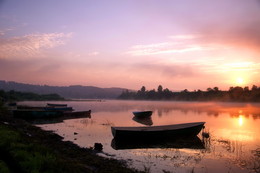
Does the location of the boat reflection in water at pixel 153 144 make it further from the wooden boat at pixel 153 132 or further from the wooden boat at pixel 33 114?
the wooden boat at pixel 33 114

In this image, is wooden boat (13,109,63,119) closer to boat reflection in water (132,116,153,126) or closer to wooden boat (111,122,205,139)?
boat reflection in water (132,116,153,126)

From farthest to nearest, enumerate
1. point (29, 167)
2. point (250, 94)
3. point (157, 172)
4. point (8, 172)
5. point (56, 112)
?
point (250, 94), point (56, 112), point (157, 172), point (29, 167), point (8, 172)

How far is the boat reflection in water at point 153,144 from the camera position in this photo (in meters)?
19.2

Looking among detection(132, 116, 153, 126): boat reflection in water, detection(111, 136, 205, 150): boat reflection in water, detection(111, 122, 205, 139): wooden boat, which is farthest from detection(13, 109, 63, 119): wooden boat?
detection(111, 122, 205, 139): wooden boat

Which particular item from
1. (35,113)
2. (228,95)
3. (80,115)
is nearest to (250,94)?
(228,95)

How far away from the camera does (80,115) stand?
4700cm

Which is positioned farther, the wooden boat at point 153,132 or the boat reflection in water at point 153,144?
the wooden boat at point 153,132

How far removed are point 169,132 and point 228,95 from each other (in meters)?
152

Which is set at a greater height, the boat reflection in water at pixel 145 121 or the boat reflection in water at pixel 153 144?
the boat reflection in water at pixel 153 144

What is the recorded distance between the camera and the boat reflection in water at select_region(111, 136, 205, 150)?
1923cm

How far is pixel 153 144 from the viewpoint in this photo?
20.1 meters

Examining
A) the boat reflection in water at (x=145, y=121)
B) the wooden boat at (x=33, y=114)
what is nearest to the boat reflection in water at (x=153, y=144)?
the boat reflection in water at (x=145, y=121)

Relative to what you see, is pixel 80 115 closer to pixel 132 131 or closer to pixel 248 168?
pixel 132 131

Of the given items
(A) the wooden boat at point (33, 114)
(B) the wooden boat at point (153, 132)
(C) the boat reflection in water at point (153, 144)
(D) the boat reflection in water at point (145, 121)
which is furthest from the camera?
(D) the boat reflection in water at point (145, 121)
